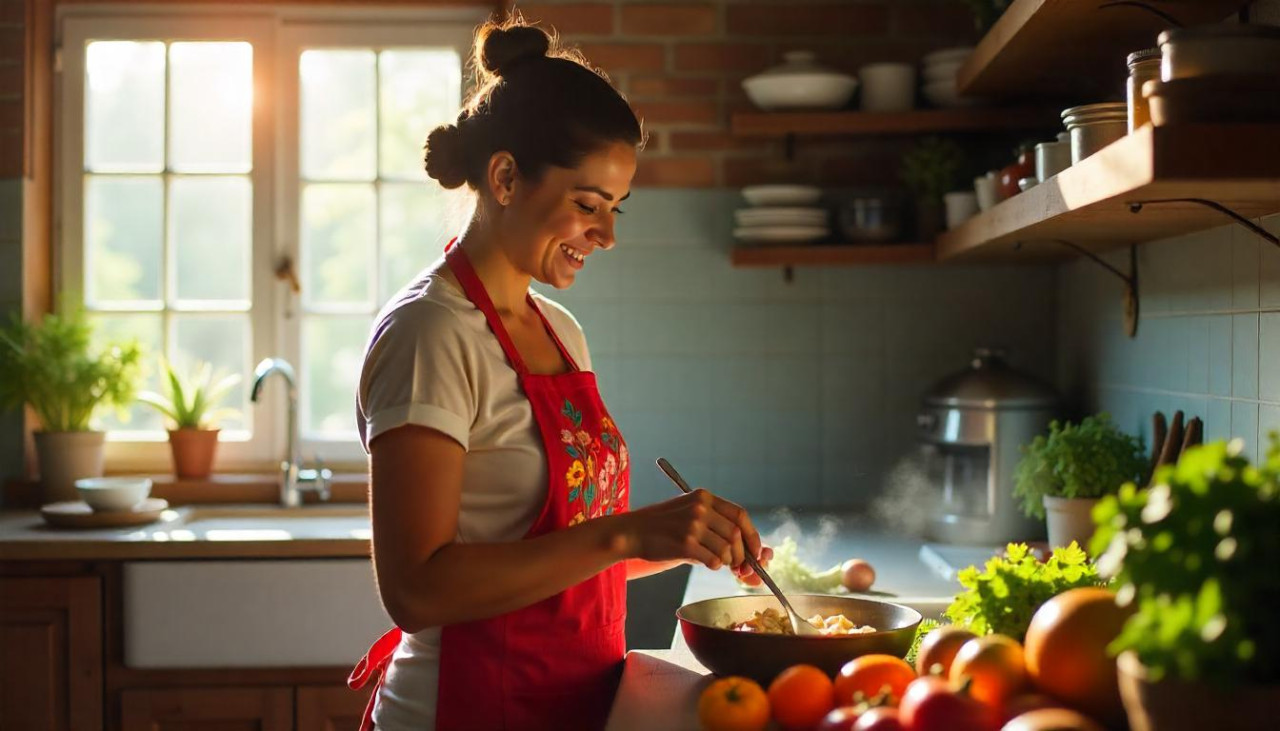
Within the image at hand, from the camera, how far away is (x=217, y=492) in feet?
10.2

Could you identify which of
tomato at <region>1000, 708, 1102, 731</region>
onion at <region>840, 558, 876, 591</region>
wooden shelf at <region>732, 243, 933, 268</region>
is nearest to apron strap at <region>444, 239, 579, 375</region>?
tomato at <region>1000, 708, 1102, 731</region>

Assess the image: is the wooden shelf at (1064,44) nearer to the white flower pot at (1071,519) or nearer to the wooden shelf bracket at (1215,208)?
the wooden shelf bracket at (1215,208)

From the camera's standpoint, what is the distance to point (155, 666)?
2.59m

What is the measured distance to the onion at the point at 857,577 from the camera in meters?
2.18

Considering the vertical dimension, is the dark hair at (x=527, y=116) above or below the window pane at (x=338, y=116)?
below

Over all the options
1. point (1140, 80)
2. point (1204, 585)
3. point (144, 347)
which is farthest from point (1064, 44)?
point (144, 347)

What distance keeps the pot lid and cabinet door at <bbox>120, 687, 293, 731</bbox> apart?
4.97 ft

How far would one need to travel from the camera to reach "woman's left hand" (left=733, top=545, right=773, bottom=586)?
1451 mm

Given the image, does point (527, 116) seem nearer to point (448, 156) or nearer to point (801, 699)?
point (448, 156)

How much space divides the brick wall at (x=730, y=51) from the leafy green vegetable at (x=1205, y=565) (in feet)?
7.40

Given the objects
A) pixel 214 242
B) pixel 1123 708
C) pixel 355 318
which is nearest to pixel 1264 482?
pixel 1123 708

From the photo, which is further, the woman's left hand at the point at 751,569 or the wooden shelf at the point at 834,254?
the wooden shelf at the point at 834,254

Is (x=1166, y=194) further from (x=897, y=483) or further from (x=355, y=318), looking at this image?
(x=355, y=318)

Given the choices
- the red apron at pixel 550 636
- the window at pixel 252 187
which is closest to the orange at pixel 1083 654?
the red apron at pixel 550 636
